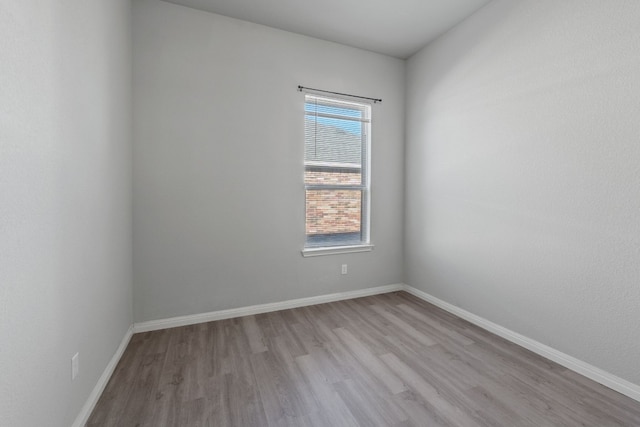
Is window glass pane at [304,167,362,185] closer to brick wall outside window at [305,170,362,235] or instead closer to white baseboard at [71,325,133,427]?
brick wall outside window at [305,170,362,235]

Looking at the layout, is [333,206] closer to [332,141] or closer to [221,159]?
[332,141]

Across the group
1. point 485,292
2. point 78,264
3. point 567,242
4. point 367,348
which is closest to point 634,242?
point 567,242

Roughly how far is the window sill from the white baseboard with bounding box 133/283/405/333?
50 cm

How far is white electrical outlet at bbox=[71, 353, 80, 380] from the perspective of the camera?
139 cm

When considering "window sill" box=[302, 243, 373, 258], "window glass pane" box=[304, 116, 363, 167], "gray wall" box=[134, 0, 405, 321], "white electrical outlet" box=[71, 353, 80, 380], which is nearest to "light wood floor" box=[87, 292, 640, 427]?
"white electrical outlet" box=[71, 353, 80, 380]

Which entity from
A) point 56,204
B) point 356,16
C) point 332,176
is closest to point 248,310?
point 332,176

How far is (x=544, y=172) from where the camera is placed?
7.12 ft

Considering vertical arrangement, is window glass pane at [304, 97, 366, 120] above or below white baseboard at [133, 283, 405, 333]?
above

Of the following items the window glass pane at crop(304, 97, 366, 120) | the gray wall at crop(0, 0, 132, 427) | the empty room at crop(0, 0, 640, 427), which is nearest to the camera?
the gray wall at crop(0, 0, 132, 427)

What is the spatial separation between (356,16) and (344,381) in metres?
3.22

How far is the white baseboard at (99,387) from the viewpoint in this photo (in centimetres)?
147

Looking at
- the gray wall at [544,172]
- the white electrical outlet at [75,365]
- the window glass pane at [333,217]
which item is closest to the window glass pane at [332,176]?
the window glass pane at [333,217]

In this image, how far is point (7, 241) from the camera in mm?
945

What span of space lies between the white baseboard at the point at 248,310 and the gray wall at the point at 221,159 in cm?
6
